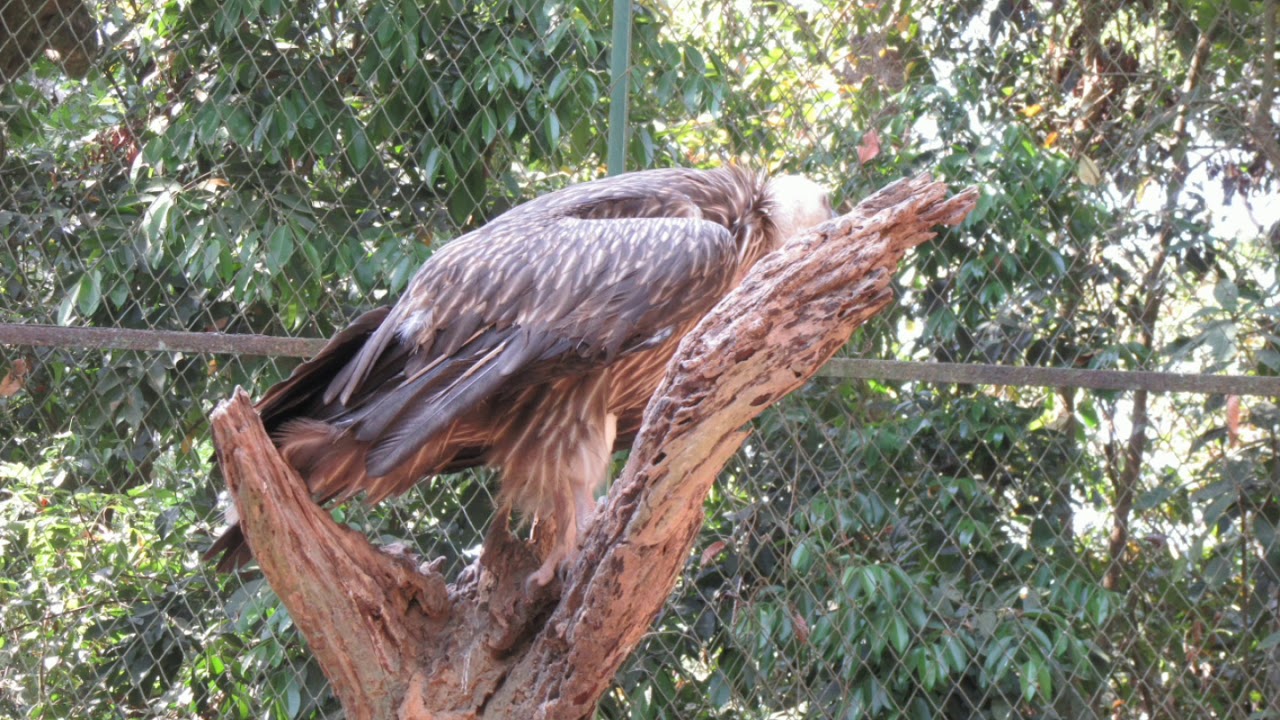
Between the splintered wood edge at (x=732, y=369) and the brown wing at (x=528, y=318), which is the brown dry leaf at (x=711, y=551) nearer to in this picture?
the brown wing at (x=528, y=318)

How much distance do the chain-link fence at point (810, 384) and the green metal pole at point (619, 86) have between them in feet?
0.04

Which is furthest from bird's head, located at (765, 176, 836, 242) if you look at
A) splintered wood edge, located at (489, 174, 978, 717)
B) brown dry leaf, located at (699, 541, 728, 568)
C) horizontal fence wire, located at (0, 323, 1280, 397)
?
brown dry leaf, located at (699, 541, 728, 568)

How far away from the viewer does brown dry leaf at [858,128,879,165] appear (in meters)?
3.82

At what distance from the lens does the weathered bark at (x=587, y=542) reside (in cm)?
196

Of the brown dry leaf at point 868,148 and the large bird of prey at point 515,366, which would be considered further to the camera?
the brown dry leaf at point 868,148

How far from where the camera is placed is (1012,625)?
12.0 ft

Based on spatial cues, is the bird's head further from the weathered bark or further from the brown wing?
the weathered bark

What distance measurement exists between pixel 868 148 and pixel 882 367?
740 mm

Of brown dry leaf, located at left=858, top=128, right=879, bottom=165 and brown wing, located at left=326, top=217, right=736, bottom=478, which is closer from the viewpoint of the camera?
brown wing, located at left=326, top=217, right=736, bottom=478

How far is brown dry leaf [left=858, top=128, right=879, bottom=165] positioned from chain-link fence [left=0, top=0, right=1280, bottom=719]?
0.01 m

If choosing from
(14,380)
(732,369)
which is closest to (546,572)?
(732,369)

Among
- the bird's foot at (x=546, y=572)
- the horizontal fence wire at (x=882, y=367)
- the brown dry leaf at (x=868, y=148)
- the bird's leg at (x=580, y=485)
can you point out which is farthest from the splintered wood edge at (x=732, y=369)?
the brown dry leaf at (x=868, y=148)

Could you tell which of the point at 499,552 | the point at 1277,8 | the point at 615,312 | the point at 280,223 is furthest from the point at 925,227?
the point at 1277,8

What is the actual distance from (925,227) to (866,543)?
6.84ft
